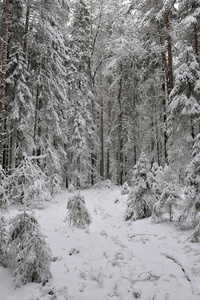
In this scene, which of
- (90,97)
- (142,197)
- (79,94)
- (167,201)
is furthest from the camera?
(90,97)

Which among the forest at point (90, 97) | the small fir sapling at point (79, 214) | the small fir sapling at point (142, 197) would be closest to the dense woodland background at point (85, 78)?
the forest at point (90, 97)

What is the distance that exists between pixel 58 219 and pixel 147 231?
369 centimetres

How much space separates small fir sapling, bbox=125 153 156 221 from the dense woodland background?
1296 millimetres

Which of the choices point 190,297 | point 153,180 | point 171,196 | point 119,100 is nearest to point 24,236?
point 190,297

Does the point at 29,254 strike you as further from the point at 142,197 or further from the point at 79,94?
the point at 79,94

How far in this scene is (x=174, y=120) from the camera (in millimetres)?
11289

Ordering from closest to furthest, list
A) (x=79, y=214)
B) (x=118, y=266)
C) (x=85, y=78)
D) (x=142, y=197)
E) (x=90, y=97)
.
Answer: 1. (x=118, y=266)
2. (x=79, y=214)
3. (x=142, y=197)
4. (x=85, y=78)
5. (x=90, y=97)

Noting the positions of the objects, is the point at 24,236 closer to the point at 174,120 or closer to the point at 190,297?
the point at 190,297

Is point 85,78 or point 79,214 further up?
point 85,78

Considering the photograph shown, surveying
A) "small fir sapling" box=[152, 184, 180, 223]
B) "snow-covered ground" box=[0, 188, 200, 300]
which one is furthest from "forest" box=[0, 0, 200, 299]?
"snow-covered ground" box=[0, 188, 200, 300]

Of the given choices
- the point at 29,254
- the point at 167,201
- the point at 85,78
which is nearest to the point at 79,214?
the point at 167,201

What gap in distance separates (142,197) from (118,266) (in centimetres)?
439

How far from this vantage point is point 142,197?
8.94 meters

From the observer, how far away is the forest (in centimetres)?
723
